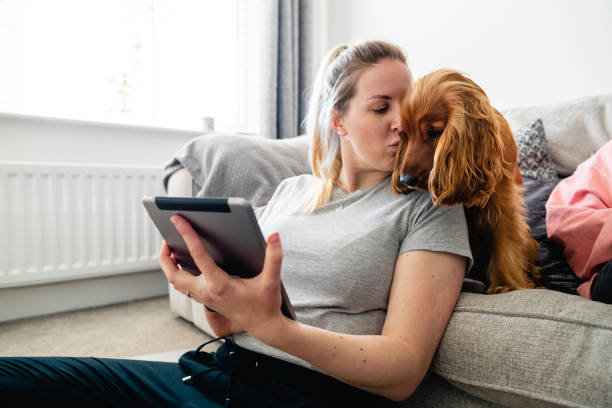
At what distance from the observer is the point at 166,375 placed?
0.80 metres

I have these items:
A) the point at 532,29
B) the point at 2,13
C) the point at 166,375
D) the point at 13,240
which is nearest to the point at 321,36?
the point at 532,29

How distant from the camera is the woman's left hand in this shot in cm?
53

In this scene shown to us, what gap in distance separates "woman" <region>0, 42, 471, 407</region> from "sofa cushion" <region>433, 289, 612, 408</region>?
52 mm

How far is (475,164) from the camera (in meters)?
0.95

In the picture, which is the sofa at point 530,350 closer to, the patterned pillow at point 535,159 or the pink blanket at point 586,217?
the pink blanket at point 586,217

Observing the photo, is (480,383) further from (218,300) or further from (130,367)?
(130,367)

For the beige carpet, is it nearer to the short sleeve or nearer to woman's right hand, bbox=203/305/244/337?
woman's right hand, bbox=203/305/244/337

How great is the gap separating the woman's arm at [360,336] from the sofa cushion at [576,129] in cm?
104

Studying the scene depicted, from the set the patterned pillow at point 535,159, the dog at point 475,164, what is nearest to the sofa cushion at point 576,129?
the patterned pillow at point 535,159

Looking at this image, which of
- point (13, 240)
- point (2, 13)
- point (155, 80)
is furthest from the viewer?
point (155, 80)

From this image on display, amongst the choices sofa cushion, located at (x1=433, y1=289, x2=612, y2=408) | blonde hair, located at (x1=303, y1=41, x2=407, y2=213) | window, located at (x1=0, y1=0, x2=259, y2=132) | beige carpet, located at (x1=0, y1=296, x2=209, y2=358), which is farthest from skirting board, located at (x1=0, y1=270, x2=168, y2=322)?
sofa cushion, located at (x1=433, y1=289, x2=612, y2=408)

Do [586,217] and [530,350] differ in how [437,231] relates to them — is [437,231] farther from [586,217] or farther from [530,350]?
[586,217]

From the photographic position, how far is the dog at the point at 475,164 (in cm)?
91

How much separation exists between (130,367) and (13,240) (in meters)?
1.51
